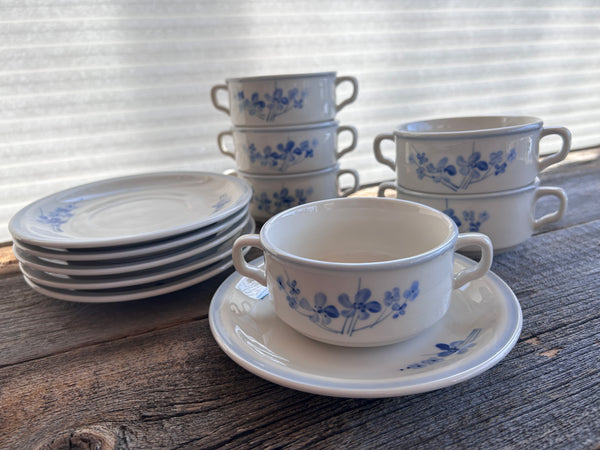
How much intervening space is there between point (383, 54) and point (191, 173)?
21.8 inches

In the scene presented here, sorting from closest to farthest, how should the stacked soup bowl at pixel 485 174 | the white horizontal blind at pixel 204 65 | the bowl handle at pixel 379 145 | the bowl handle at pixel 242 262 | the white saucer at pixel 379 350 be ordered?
the white saucer at pixel 379 350, the bowl handle at pixel 242 262, the stacked soup bowl at pixel 485 174, the bowl handle at pixel 379 145, the white horizontal blind at pixel 204 65

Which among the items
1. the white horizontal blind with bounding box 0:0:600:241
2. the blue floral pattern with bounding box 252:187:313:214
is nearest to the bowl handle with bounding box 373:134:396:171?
the blue floral pattern with bounding box 252:187:313:214

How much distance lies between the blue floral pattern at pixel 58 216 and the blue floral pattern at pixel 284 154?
11.2 inches

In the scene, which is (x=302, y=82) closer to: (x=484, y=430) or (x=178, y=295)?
(x=178, y=295)

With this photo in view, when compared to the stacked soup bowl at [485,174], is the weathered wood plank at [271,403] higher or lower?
lower

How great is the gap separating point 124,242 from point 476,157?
1.37 feet

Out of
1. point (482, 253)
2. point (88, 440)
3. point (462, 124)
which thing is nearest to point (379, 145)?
point (462, 124)

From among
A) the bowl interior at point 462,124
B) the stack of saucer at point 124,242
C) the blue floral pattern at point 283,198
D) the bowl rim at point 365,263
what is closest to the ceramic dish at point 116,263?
the stack of saucer at point 124,242

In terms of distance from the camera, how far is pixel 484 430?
1.09 feet

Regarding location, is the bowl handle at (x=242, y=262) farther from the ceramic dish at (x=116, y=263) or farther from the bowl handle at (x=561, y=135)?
the bowl handle at (x=561, y=135)

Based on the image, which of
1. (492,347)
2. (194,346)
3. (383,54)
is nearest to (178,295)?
(194,346)

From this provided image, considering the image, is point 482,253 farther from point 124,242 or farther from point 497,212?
point 124,242

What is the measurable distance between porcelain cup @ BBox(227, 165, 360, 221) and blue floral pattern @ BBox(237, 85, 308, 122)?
0.33 ft

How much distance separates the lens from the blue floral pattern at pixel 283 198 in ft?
2.46
